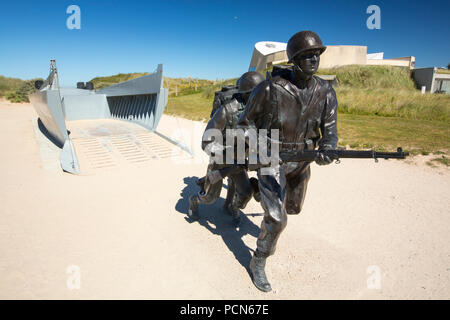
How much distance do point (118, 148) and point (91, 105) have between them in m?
7.50

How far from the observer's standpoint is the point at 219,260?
11.6 feet

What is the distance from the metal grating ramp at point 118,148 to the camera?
7742 mm

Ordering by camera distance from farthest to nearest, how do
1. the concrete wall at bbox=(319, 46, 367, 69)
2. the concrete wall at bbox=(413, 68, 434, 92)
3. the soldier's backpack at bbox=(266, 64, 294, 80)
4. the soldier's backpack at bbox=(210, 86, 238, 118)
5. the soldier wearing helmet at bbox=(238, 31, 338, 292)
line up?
the concrete wall at bbox=(319, 46, 367, 69), the concrete wall at bbox=(413, 68, 434, 92), the soldier's backpack at bbox=(210, 86, 238, 118), the soldier's backpack at bbox=(266, 64, 294, 80), the soldier wearing helmet at bbox=(238, 31, 338, 292)

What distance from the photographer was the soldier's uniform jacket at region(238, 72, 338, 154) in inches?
113

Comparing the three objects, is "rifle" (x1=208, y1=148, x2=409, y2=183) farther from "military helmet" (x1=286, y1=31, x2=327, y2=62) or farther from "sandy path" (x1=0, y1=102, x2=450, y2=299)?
"sandy path" (x1=0, y1=102, x2=450, y2=299)

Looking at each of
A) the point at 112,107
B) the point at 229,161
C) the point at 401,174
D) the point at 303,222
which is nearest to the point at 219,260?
the point at 229,161

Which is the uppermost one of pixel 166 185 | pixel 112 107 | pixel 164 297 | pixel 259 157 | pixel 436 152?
pixel 112 107

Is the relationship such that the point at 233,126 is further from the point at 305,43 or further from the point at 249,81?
the point at 305,43

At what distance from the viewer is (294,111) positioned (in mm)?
2895

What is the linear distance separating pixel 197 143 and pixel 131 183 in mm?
4563

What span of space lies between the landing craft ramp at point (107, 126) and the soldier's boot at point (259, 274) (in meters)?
5.55

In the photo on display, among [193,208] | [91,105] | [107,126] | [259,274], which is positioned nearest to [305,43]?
[259,274]

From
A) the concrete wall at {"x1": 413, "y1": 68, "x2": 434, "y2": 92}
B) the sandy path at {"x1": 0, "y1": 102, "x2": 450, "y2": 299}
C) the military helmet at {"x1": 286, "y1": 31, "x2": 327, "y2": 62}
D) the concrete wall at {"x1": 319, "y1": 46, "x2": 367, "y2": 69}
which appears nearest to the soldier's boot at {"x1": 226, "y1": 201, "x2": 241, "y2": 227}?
the sandy path at {"x1": 0, "y1": 102, "x2": 450, "y2": 299}
